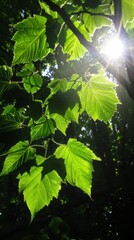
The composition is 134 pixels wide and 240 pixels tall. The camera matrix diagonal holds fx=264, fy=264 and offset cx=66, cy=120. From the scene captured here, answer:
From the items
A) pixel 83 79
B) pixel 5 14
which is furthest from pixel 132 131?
pixel 83 79

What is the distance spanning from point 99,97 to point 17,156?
0.40 metres

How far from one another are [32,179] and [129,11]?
768mm

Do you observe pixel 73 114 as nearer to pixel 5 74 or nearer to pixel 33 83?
pixel 33 83

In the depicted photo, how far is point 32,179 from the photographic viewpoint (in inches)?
42.2

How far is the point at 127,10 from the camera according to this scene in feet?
3.37

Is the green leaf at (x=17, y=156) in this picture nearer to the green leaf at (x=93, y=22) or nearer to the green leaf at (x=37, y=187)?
the green leaf at (x=37, y=187)

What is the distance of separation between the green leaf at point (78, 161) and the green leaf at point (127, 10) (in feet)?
1.73

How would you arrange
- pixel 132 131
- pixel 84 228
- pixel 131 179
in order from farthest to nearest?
pixel 132 131 < pixel 131 179 < pixel 84 228

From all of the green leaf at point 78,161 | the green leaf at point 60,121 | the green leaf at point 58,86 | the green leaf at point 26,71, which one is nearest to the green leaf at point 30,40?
the green leaf at point 26,71

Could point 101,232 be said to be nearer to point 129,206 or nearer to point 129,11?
point 129,206

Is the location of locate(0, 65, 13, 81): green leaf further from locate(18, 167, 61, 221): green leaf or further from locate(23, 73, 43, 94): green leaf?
locate(18, 167, 61, 221): green leaf

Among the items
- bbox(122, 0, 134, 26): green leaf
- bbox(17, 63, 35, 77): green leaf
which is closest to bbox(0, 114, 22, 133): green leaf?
bbox(17, 63, 35, 77): green leaf

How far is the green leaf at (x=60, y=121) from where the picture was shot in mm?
1061

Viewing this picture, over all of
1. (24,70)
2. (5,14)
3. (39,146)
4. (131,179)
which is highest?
(5,14)
